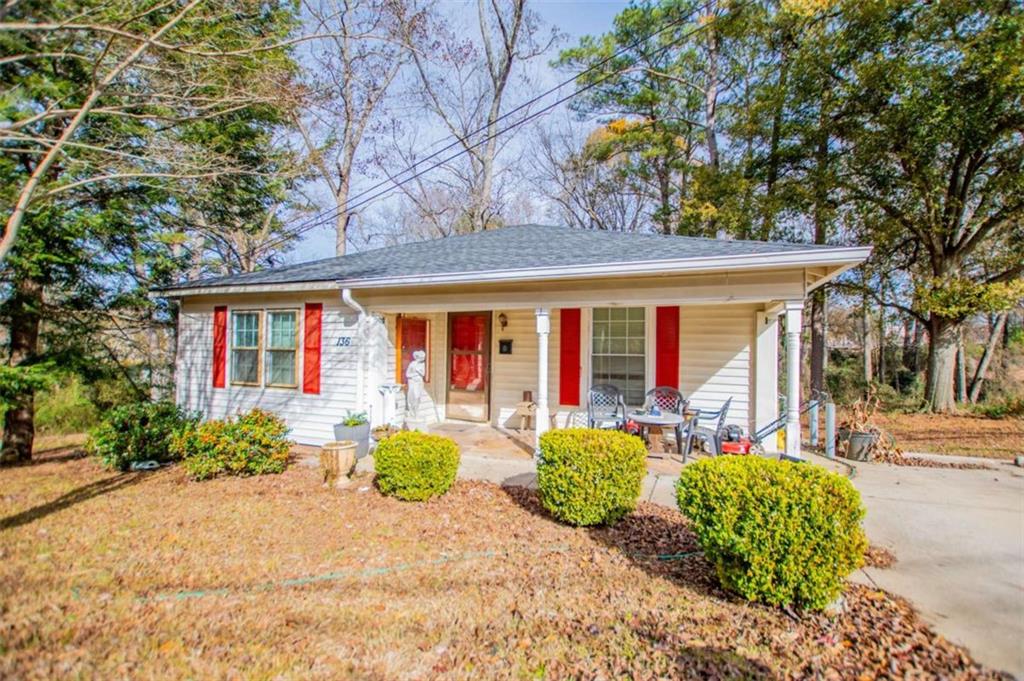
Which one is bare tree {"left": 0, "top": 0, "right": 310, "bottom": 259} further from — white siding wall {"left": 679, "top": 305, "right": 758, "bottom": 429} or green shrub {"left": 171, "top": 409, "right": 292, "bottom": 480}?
white siding wall {"left": 679, "top": 305, "right": 758, "bottom": 429}

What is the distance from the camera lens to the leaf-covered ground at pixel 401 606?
249 cm

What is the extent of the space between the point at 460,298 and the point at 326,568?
4.24 meters

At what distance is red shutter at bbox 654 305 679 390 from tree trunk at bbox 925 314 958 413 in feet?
29.8

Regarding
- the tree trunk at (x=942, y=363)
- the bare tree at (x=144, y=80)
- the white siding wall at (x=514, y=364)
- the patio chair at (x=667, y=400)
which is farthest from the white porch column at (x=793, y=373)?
the tree trunk at (x=942, y=363)

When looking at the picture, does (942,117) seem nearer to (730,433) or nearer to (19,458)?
(730,433)

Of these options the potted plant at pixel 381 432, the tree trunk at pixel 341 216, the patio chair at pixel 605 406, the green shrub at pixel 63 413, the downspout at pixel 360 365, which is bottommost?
the green shrub at pixel 63 413

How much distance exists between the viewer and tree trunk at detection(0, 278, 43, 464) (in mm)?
7246

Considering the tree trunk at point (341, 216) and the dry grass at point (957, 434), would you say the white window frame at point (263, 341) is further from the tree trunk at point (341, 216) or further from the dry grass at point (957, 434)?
the dry grass at point (957, 434)

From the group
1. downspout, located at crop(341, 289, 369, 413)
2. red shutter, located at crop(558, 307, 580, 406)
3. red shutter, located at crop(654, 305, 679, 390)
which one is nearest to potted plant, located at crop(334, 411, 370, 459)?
downspout, located at crop(341, 289, 369, 413)

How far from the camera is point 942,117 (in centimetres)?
958

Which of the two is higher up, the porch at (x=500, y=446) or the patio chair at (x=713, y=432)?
the patio chair at (x=713, y=432)

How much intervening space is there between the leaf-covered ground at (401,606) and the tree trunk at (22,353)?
12.7ft

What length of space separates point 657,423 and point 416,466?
10.1 ft

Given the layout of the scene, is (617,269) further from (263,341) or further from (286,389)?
(263,341)
